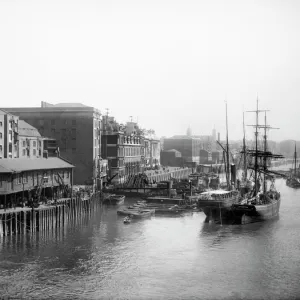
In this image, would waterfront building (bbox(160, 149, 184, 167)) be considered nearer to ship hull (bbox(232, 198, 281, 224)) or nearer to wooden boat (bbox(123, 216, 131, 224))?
ship hull (bbox(232, 198, 281, 224))

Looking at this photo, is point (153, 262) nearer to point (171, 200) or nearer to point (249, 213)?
point (249, 213)

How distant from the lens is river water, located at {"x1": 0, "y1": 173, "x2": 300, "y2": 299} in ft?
118

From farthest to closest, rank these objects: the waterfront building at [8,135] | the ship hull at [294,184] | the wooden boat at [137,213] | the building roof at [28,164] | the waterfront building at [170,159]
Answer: the waterfront building at [170,159] → the ship hull at [294,184] → the waterfront building at [8,135] → the wooden boat at [137,213] → the building roof at [28,164]

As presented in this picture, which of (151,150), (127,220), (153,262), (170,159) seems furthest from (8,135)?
(170,159)

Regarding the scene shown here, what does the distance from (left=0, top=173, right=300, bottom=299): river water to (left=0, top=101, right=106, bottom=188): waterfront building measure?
32.6 m

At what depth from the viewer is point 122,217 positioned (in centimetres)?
7050

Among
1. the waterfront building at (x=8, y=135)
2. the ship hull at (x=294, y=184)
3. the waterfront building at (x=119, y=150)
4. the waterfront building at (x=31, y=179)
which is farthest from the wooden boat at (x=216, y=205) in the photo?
the ship hull at (x=294, y=184)

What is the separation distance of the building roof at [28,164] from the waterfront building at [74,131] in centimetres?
1811

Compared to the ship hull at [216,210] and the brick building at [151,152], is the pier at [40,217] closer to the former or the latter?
the ship hull at [216,210]

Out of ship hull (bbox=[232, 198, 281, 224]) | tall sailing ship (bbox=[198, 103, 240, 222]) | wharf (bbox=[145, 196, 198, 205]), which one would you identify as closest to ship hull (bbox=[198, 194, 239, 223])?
tall sailing ship (bbox=[198, 103, 240, 222])

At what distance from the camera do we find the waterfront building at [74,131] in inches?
3772

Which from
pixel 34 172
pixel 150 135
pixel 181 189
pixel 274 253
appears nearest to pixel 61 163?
pixel 34 172

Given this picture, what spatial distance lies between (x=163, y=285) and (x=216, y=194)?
37.8m

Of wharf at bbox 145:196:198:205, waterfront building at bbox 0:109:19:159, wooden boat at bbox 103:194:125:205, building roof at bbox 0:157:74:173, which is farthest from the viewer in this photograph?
wooden boat at bbox 103:194:125:205
